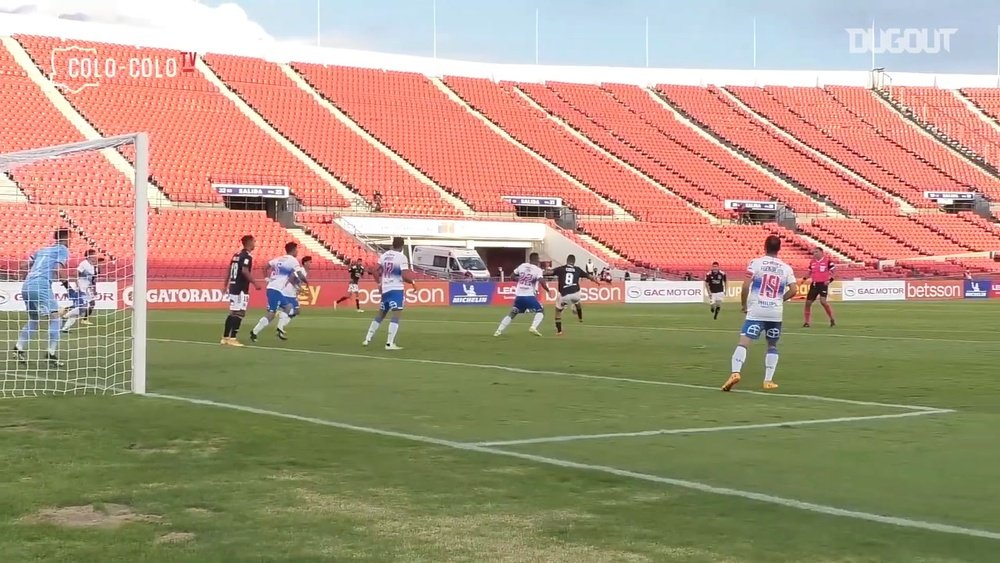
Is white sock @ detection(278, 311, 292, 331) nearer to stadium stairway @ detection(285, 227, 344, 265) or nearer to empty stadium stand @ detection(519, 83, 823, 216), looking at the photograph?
stadium stairway @ detection(285, 227, 344, 265)

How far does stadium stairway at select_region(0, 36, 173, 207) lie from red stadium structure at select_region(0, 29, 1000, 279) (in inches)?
5.7

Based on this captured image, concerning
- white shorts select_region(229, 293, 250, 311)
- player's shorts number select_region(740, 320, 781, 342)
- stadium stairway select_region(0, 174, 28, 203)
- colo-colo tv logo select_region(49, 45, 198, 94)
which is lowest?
player's shorts number select_region(740, 320, 781, 342)

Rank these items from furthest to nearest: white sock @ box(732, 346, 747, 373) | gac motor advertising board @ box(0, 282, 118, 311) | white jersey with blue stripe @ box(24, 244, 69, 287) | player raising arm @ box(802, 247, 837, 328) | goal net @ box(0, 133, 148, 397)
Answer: player raising arm @ box(802, 247, 837, 328) → gac motor advertising board @ box(0, 282, 118, 311) → white jersey with blue stripe @ box(24, 244, 69, 287) → white sock @ box(732, 346, 747, 373) → goal net @ box(0, 133, 148, 397)

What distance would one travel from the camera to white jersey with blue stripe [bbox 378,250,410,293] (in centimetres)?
2214

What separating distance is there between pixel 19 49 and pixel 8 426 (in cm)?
5720

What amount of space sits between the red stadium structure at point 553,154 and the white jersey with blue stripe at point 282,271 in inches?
765

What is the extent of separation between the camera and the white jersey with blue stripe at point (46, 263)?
1712 cm

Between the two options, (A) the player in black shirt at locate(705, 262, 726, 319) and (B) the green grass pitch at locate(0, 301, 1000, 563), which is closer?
(B) the green grass pitch at locate(0, 301, 1000, 563)

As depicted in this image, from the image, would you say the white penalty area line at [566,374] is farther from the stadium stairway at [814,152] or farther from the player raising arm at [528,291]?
the stadium stairway at [814,152]

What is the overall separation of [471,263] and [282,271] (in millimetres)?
29440

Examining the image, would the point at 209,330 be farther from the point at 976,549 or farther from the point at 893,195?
the point at 893,195

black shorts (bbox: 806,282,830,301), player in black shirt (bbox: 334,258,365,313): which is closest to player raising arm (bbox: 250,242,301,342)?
black shorts (bbox: 806,282,830,301)

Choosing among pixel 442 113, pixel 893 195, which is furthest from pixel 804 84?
pixel 442 113

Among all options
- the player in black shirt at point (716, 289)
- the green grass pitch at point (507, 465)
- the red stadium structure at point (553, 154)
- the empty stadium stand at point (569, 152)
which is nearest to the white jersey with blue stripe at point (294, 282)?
the green grass pitch at point (507, 465)
